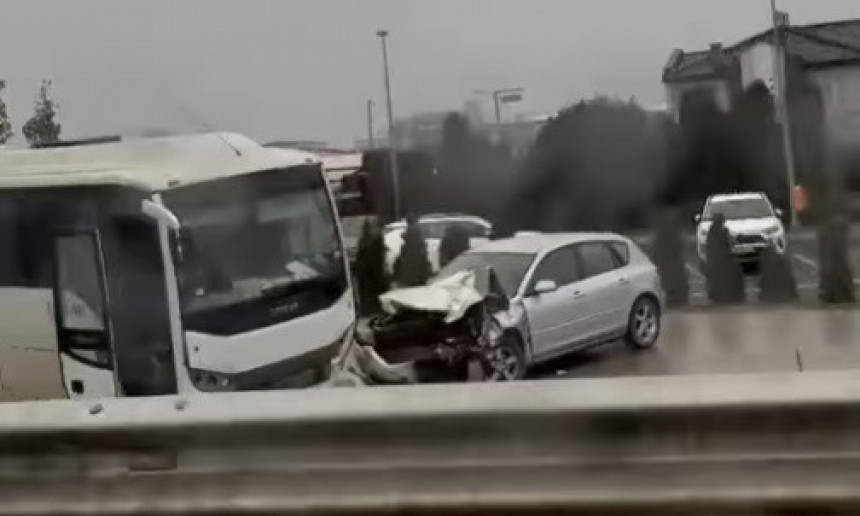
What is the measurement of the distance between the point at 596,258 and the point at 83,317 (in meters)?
1.40

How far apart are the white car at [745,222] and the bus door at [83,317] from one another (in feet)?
5.27

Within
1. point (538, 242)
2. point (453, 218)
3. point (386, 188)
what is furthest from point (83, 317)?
point (538, 242)

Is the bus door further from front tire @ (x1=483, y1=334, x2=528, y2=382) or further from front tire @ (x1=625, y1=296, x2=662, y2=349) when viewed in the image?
front tire @ (x1=625, y1=296, x2=662, y2=349)

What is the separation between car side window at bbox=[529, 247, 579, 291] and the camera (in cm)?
321

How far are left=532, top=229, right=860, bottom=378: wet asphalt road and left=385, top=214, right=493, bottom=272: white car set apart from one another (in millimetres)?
→ 390

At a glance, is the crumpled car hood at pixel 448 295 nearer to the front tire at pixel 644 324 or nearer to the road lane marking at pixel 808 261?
the front tire at pixel 644 324

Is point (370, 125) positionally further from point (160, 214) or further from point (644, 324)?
point (644, 324)

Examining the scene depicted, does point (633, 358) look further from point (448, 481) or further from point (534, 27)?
point (534, 27)

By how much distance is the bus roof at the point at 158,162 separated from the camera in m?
3.32

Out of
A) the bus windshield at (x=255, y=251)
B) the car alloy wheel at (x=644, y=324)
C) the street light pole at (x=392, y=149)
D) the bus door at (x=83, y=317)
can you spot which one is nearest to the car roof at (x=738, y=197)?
the car alloy wheel at (x=644, y=324)

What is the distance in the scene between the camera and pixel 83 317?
3.35 m

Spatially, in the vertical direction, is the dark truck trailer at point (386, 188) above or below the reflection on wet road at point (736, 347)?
above

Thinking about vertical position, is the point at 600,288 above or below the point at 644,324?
above

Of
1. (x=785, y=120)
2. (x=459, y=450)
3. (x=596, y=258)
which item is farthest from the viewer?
(x=596, y=258)
